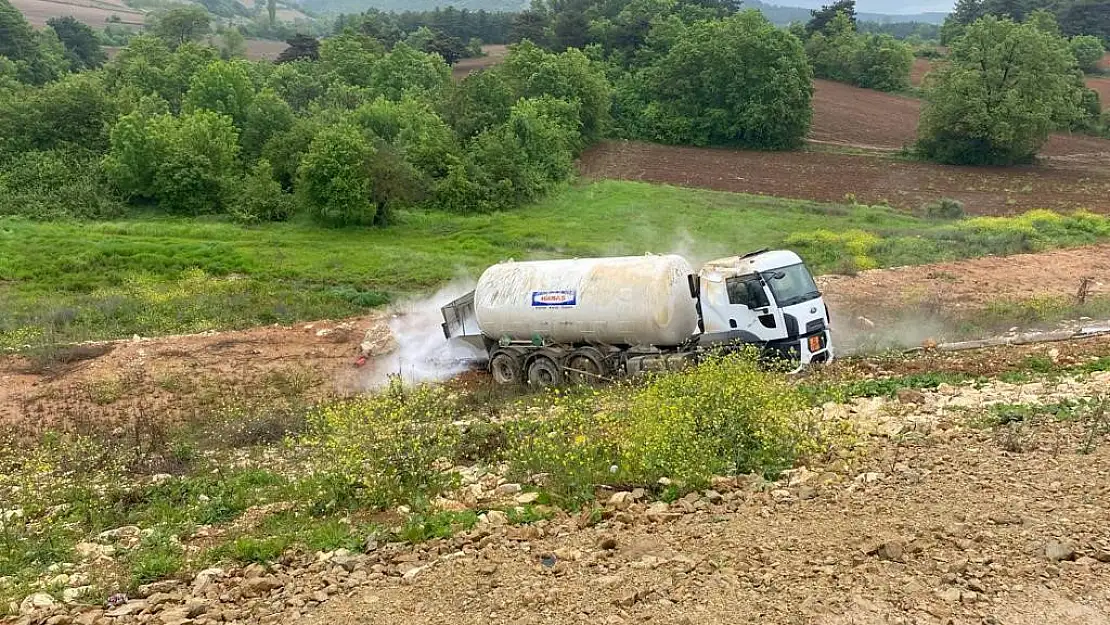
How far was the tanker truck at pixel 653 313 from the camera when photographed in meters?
15.2

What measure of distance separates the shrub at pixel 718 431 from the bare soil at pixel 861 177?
3024cm

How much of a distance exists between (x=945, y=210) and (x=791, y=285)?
879 inches

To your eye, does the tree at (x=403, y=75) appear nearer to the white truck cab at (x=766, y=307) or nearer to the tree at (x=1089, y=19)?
the white truck cab at (x=766, y=307)

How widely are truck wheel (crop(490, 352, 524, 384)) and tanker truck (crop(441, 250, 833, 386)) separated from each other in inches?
12.0

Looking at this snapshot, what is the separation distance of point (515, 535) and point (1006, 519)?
4.56 meters

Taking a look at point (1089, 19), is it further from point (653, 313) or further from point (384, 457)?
point (384, 457)

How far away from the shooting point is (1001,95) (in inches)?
1710

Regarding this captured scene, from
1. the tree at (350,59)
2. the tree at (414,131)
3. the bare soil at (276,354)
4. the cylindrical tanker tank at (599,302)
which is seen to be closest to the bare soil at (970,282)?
the bare soil at (276,354)

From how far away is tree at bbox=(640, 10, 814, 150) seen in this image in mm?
51719

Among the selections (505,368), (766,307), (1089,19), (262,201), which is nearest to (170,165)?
(262,201)

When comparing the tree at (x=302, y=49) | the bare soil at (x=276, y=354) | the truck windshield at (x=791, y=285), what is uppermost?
the tree at (x=302, y=49)

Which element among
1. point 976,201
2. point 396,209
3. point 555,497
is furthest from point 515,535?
point 976,201

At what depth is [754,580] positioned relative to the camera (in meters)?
6.95

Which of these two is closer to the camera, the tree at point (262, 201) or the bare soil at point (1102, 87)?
the tree at point (262, 201)
